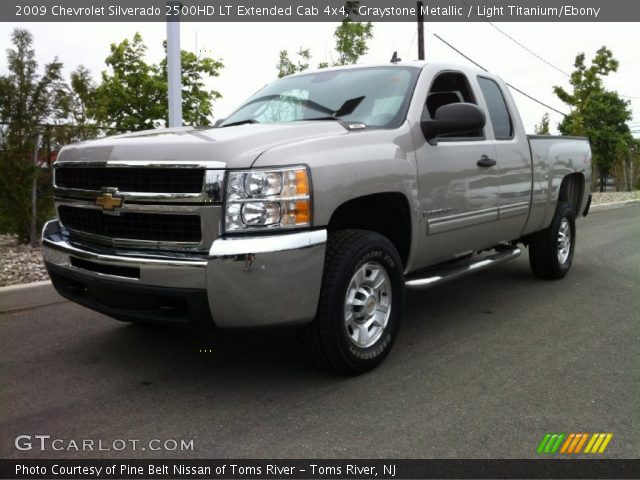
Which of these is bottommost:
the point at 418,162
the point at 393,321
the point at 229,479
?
the point at 229,479

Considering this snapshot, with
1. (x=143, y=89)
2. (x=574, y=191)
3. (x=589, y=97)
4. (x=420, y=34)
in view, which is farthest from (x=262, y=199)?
(x=589, y=97)

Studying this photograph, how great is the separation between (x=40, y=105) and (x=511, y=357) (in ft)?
20.3

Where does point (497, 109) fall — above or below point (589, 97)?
below

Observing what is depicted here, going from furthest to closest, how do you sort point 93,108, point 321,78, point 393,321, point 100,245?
point 93,108, point 321,78, point 393,321, point 100,245

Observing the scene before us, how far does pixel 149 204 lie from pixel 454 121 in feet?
6.52

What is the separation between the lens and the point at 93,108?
7809mm

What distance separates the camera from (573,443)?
8.95 ft

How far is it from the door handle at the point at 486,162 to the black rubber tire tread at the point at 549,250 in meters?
1.75

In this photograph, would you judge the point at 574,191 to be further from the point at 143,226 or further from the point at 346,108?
the point at 143,226

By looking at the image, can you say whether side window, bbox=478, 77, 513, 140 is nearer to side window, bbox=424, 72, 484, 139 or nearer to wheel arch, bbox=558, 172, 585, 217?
side window, bbox=424, 72, 484, 139

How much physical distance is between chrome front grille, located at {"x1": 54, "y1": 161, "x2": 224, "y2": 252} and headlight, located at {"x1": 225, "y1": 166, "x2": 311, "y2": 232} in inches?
2.9

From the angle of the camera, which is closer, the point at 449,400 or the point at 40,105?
the point at 449,400

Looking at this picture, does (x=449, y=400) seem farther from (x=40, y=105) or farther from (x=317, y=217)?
(x=40, y=105)

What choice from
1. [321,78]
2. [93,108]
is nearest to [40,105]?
[93,108]
